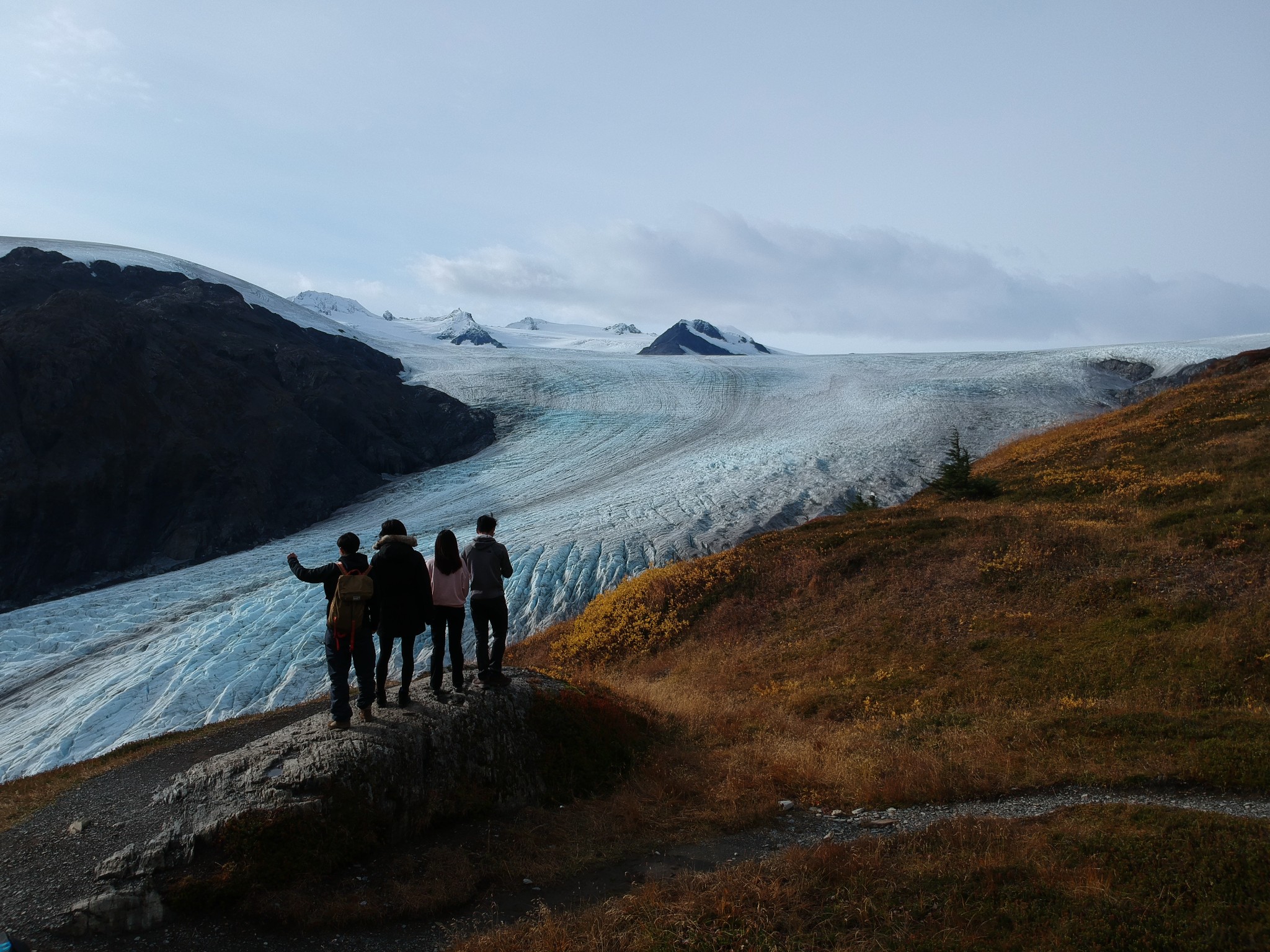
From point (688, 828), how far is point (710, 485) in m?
23.6

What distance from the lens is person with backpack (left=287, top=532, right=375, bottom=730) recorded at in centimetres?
889

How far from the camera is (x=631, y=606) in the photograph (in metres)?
21.0

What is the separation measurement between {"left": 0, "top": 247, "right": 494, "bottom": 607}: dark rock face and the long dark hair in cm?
2876

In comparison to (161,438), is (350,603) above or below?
below

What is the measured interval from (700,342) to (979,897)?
14449cm

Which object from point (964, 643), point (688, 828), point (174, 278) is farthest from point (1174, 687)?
point (174, 278)

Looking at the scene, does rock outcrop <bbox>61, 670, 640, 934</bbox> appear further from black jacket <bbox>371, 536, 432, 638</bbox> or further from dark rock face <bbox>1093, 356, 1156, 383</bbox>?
dark rock face <bbox>1093, 356, 1156, 383</bbox>

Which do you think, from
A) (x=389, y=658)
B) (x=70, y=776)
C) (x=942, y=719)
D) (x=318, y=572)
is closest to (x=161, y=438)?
(x=70, y=776)

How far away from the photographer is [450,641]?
1000cm

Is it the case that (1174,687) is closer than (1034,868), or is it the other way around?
(1034,868)

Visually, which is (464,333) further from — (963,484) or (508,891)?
(508,891)

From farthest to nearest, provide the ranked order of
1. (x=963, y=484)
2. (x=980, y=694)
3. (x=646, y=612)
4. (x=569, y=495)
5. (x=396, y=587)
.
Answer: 1. (x=569, y=495)
2. (x=963, y=484)
3. (x=646, y=612)
4. (x=980, y=694)
5. (x=396, y=587)

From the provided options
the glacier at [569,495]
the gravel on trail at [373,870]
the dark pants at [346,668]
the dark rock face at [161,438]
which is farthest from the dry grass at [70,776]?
the dark rock face at [161,438]

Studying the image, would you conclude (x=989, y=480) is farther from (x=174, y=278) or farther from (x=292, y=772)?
(x=174, y=278)
